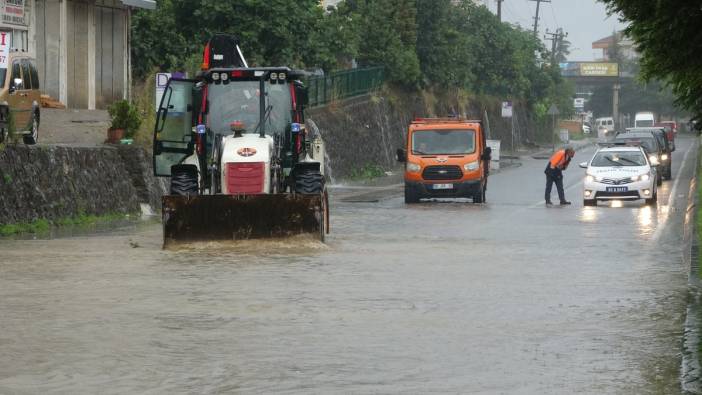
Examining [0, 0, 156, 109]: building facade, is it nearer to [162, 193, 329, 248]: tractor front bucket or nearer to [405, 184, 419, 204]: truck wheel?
[405, 184, 419, 204]: truck wheel

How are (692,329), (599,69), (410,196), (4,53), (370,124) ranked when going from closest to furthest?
(692,329) < (4,53) < (410,196) < (370,124) < (599,69)

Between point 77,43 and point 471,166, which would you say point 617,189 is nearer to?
point 471,166

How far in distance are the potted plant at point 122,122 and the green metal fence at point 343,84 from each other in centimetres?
1914

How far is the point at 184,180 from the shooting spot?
22.2m

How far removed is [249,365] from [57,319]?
127 inches

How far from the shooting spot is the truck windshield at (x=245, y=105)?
22.5 meters

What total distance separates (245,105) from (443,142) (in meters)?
15.9

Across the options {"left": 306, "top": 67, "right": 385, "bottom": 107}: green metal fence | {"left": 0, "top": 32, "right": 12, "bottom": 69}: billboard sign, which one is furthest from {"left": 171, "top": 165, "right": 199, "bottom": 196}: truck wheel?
{"left": 306, "top": 67, "right": 385, "bottom": 107}: green metal fence

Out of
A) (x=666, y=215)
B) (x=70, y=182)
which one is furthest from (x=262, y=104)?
(x=666, y=215)

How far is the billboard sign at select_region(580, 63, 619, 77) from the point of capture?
187375 mm

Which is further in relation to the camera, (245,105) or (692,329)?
(245,105)

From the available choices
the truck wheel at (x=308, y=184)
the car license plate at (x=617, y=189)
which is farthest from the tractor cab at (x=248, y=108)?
the car license plate at (x=617, y=189)

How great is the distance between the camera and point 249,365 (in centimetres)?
1070

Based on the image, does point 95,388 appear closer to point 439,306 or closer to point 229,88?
point 439,306
